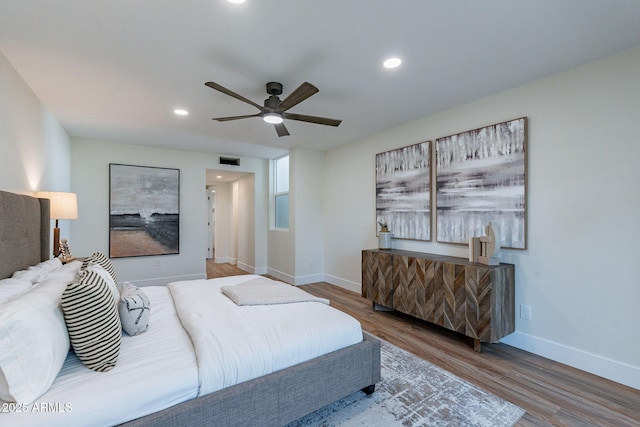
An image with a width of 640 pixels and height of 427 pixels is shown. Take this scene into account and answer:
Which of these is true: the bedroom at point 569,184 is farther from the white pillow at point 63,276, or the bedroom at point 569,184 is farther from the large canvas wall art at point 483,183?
the white pillow at point 63,276

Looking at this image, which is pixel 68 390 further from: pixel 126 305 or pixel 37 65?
pixel 37 65

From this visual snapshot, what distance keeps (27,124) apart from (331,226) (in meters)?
4.02

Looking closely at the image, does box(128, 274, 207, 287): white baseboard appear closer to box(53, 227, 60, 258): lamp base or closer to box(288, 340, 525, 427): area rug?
box(53, 227, 60, 258): lamp base

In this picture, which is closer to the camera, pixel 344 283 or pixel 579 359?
pixel 579 359

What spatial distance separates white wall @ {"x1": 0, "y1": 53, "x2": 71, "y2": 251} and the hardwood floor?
355cm

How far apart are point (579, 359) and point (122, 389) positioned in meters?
3.24

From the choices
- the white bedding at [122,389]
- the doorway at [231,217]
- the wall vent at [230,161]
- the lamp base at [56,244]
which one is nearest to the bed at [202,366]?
the white bedding at [122,389]

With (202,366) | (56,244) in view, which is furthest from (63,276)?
(56,244)

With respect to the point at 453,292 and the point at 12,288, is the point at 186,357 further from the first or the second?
the point at 453,292

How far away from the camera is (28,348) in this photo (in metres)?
1.09

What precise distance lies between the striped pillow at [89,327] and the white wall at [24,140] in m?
1.55

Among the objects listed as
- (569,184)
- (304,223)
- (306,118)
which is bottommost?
(304,223)

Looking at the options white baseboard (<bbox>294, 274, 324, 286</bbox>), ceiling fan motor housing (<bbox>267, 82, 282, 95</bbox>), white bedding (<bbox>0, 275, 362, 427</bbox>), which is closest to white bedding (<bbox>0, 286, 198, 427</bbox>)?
white bedding (<bbox>0, 275, 362, 427</bbox>)

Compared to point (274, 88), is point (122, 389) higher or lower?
lower
